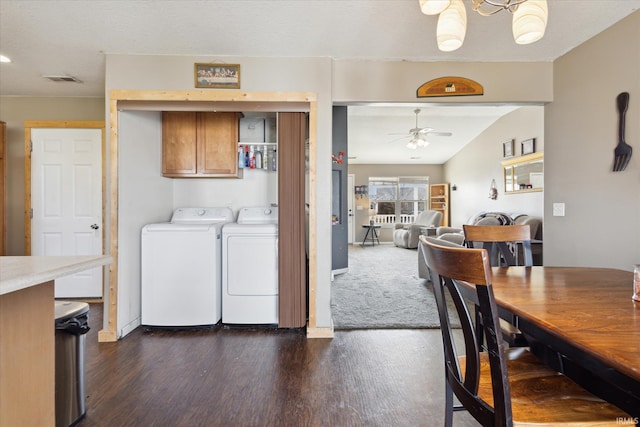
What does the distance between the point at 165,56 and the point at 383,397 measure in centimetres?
314

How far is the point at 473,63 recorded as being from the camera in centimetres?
283

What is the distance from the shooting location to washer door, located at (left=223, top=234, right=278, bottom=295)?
290cm

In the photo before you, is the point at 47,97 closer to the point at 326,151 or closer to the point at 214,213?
the point at 214,213

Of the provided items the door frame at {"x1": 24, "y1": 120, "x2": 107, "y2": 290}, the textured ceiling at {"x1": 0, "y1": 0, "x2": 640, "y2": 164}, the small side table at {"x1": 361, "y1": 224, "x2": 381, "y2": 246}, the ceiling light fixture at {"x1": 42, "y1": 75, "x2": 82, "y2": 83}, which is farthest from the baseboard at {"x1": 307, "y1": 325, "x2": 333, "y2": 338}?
the small side table at {"x1": 361, "y1": 224, "x2": 381, "y2": 246}

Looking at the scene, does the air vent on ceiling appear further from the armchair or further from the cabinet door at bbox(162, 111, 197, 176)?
the armchair

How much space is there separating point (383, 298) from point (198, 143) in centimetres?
281

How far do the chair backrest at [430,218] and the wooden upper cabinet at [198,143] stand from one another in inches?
243

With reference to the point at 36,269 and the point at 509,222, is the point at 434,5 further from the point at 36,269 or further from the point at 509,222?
the point at 509,222

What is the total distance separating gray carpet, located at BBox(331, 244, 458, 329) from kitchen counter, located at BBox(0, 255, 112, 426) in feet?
7.14

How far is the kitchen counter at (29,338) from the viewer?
104 centimetres

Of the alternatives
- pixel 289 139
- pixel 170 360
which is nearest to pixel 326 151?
pixel 289 139

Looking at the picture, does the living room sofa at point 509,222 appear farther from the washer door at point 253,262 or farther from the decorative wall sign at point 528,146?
the washer door at point 253,262

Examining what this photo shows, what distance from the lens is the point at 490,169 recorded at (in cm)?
689

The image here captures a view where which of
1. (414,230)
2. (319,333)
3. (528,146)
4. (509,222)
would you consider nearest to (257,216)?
(319,333)
